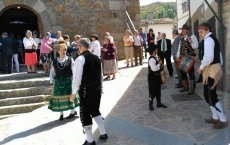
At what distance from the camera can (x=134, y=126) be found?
475cm

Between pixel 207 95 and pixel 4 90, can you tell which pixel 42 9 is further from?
pixel 207 95

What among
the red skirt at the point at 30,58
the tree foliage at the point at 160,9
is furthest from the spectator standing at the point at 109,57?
the tree foliage at the point at 160,9

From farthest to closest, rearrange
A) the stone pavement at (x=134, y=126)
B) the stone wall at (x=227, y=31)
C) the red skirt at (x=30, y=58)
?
the red skirt at (x=30, y=58) → the stone wall at (x=227, y=31) → the stone pavement at (x=134, y=126)

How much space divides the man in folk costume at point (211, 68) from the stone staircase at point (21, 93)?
4695 millimetres

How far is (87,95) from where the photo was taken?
3.92m

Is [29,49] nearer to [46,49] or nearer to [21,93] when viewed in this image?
[46,49]

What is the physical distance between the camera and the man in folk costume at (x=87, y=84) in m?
3.84

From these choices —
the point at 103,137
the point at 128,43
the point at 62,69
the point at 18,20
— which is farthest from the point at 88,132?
the point at 18,20

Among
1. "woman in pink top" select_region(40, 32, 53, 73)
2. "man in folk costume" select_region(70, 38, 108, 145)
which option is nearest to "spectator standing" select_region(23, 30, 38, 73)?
"woman in pink top" select_region(40, 32, 53, 73)

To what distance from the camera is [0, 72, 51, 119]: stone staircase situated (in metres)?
7.05

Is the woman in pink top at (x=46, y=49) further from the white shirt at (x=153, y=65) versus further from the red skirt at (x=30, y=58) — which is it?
the white shirt at (x=153, y=65)

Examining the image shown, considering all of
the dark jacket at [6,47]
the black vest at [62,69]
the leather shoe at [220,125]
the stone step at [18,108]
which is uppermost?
the dark jacket at [6,47]

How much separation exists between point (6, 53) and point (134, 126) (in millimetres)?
5959

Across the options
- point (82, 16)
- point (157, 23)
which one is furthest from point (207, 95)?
point (157, 23)
